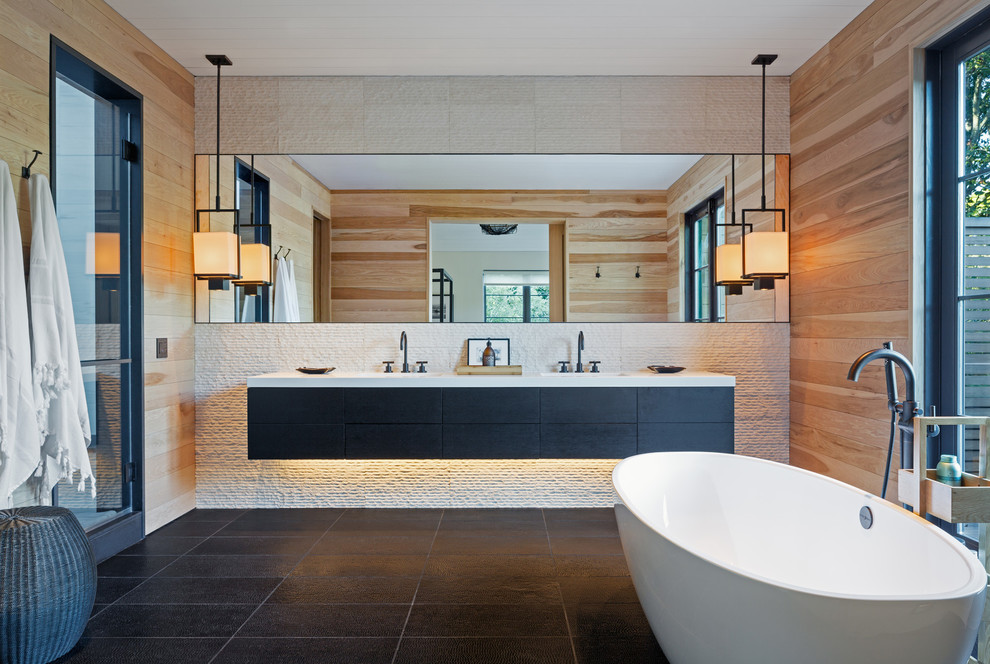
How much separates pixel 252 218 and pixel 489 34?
69.3 inches

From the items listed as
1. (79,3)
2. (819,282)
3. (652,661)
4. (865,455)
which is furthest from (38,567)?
(819,282)

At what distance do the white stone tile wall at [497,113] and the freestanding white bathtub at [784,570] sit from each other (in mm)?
1987

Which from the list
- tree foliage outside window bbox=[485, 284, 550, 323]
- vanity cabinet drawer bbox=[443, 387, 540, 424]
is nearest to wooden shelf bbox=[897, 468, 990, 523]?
vanity cabinet drawer bbox=[443, 387, 540, 424]

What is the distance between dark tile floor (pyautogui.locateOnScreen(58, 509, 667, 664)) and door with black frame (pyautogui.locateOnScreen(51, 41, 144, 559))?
32 cm

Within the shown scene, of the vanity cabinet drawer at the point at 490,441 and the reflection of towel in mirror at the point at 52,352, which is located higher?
the reflection of towel in mirror at the point at 52,352

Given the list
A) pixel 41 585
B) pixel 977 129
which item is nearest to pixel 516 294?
pixel 977 129

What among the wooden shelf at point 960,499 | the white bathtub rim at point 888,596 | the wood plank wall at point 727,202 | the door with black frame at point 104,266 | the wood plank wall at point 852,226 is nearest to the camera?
the white bathtub rim at point 888,596

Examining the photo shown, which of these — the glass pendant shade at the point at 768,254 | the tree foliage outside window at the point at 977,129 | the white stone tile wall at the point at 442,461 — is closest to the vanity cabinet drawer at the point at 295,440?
the white stone tile wall at the point at 442,461

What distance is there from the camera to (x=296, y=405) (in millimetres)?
3338

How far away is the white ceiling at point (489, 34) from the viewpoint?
281 cm

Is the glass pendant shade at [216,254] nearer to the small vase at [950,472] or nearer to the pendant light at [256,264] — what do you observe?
the pendant light at [256,264]

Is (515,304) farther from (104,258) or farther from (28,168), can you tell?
(28,168)

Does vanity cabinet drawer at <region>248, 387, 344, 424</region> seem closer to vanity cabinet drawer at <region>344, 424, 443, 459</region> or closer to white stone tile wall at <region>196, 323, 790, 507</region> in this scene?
vanity cabinet drawer at <region>344, 424, 443, 459</region>

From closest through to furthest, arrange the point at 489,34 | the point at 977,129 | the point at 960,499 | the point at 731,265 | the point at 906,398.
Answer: the point at 960,499 → the point at 906,398 → the point at 977,129 → the point at 489,34 → the point at 731,265
